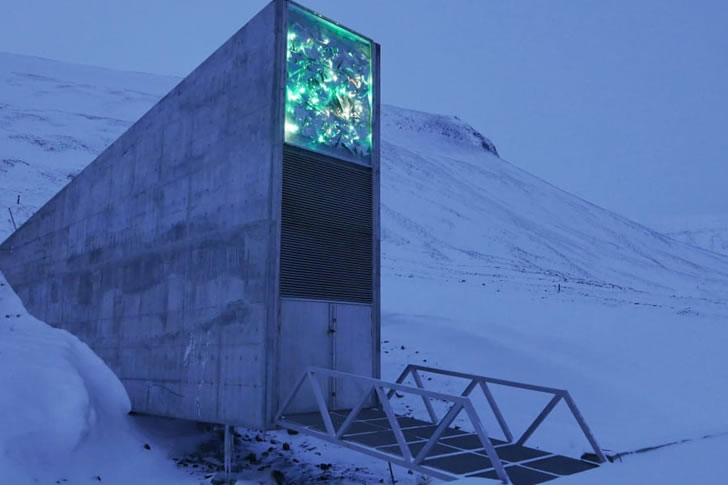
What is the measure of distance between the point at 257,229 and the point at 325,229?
42.3 inches

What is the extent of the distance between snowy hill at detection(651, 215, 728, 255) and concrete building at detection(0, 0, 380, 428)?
116 meters

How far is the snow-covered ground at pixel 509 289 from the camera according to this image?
10.5m

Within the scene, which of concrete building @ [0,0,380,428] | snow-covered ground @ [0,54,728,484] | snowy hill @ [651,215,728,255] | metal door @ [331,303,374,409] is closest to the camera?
concrete building @ [0,0,380,428]

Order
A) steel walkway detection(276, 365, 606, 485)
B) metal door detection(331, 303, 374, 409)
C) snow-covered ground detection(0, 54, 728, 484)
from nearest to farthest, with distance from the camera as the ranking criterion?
1. steel walkway detection(276, 365, 606, 485)
2. metal door detection(331, 303, 374, 409)
3. snow-covered ground detection(0, 54, 728, 484)

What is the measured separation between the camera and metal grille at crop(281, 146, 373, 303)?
8305 millimetres

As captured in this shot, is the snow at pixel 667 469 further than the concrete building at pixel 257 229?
No

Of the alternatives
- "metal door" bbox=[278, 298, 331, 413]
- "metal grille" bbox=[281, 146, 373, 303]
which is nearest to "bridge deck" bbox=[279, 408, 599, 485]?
"metal door" bbox=[278, 298, 331, 413]

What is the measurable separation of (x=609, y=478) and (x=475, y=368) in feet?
24.0

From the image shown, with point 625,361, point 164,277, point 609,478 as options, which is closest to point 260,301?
point 164,277

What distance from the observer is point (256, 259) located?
820 cm

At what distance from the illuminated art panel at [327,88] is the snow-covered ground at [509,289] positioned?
5104mm

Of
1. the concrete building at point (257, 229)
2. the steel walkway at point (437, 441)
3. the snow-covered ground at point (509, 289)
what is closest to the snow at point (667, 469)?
the snow-covered ground at point (509, 289)

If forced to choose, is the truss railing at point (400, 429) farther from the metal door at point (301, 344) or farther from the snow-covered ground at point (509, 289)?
the snow-covered ground at point (509, 289)

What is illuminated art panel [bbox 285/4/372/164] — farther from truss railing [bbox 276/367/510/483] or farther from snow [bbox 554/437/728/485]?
snow [bbox 554/437/728/485]
